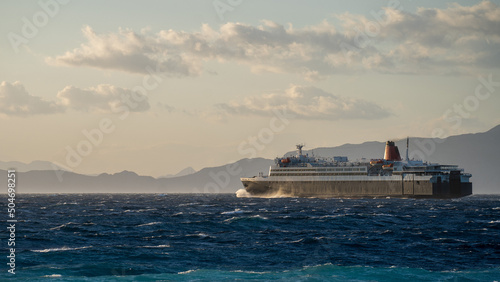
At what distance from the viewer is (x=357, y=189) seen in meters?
166

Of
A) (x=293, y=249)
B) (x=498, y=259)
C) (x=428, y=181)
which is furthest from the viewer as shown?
(x=428, y=181)

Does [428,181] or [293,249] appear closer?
[293,249]

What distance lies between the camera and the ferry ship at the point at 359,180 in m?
160

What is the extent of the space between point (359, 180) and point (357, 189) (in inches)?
98.5

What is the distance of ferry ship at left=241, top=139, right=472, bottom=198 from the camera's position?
6314 inches

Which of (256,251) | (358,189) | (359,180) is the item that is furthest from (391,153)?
(256,251)

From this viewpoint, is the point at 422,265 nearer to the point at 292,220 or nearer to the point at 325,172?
the point at 292,220

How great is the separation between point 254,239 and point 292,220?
17665 millimetres

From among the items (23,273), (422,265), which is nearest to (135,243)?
(23,273)

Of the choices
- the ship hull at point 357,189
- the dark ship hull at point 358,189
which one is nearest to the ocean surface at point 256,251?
the ship hull at point 357,189

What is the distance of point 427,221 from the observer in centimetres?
6438

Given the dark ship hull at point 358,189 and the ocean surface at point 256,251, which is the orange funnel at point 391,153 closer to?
the dark ship hull at point 358,189

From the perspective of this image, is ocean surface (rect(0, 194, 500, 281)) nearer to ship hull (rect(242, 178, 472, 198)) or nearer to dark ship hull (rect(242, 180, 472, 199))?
ship hull (rect(242, 178, 472, 198))

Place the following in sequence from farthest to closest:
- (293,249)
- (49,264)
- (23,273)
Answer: (293,249), (49,264), (23,273)
